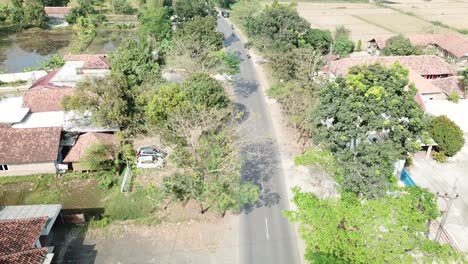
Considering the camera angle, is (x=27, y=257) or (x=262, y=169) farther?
(x=262, y=169)

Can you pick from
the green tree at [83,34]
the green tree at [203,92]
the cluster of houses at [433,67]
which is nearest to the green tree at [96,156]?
the green tree at [203,92]

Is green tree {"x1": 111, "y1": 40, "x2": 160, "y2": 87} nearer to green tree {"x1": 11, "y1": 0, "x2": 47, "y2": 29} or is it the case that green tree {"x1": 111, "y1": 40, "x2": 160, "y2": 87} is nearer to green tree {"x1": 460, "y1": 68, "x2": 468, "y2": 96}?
green tree {"x1": 460, "y1": 68, "x2": 468, "y2": 96}

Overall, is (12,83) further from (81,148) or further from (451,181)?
(451,181)

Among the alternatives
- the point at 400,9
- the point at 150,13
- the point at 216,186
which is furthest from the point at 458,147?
the point at 400,9

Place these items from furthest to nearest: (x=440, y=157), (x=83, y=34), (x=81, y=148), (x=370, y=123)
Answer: (x=83, y=34)
(x=440, y=157)
(x=81, y=148)
(x=370, y=123)

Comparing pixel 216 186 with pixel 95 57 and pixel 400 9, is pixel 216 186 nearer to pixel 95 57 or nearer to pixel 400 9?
pixel 95 57

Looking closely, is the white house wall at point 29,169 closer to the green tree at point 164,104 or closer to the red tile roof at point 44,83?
the green tree at point 164,104

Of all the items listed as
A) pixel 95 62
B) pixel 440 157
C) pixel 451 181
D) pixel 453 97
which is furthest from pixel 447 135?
pixel 95 62
